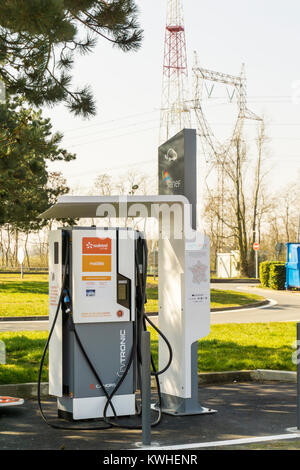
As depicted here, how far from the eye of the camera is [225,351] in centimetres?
1070

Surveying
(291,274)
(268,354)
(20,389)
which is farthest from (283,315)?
(20,389)

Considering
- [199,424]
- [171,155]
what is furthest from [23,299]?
[199,424]

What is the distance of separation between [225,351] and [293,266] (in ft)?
64.5

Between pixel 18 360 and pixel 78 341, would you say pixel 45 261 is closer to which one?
pixel 18 360

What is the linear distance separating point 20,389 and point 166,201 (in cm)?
305

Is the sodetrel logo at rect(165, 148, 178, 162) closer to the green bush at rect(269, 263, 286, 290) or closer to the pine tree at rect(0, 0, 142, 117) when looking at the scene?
the pine tree at rect(0, 0, 142, 117)

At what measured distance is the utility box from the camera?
28.7 metres

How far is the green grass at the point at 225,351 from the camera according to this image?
9103mm

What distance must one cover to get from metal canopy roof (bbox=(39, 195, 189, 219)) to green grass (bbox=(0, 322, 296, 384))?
8.56 feet

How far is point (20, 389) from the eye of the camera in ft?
25.2

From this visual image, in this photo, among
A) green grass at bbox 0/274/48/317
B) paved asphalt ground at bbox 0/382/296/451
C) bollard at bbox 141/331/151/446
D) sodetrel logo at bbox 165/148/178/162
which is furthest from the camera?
green grass at bbox 0/274/48/317

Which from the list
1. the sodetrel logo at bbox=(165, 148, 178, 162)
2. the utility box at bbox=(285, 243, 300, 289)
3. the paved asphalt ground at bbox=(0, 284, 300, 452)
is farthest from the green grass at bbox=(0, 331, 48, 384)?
the utility box at bbox=(285, 243, 300, 289)

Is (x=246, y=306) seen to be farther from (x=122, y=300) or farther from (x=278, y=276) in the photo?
(x=122, y=300)

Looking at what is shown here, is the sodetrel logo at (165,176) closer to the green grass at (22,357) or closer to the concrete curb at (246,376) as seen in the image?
the concrete curb at (246,376)
